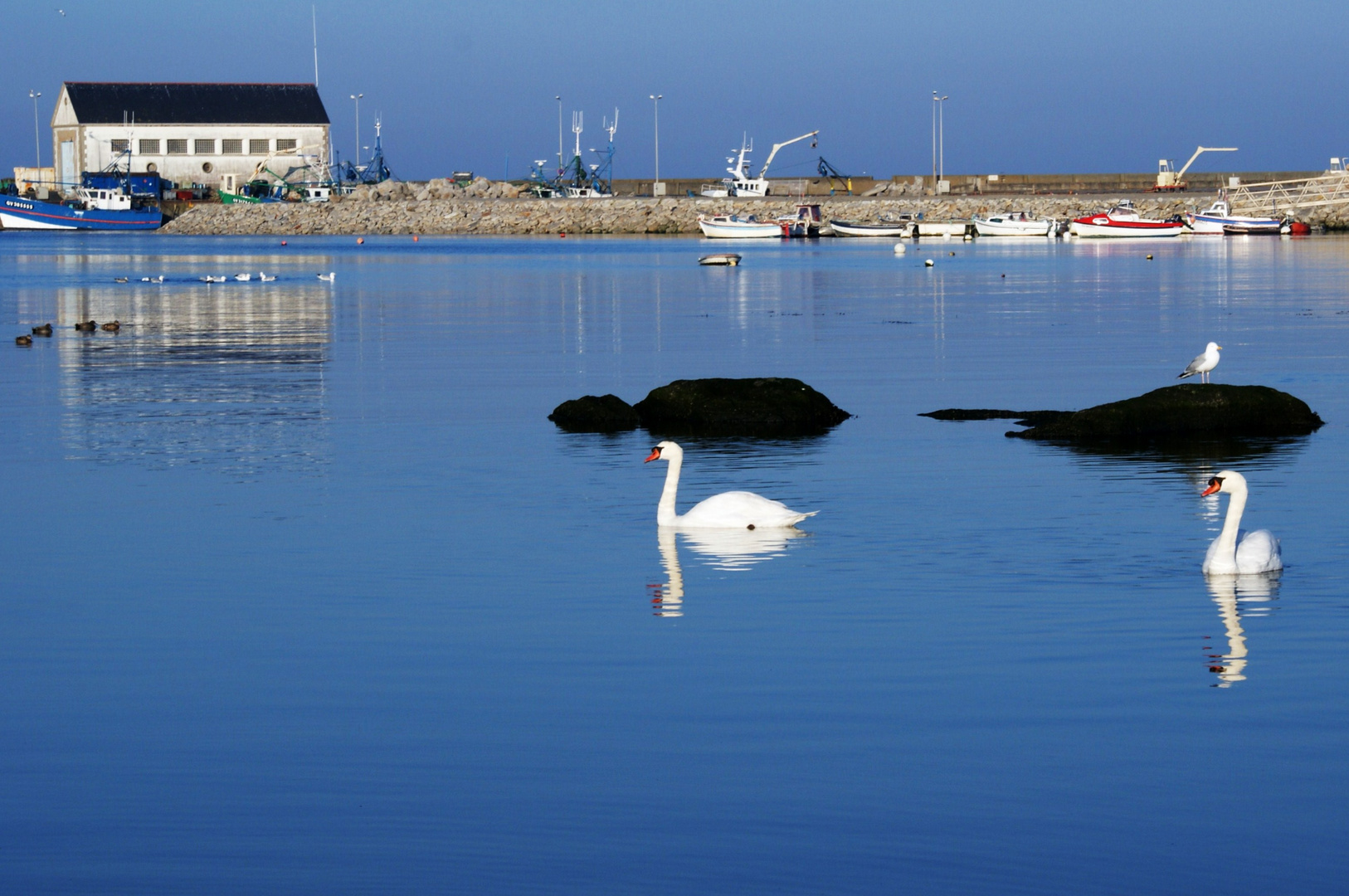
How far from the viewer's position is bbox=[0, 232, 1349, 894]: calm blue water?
7938mm

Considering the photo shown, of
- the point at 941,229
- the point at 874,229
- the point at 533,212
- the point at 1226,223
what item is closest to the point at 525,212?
the point at 533,212

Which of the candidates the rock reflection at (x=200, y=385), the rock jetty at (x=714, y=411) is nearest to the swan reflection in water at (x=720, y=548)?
the rock reflection at (x=200, y=385)

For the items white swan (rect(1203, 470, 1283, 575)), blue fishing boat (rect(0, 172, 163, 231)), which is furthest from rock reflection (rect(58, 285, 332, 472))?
blue fishing boat (rect(0, 172, 163, 231))

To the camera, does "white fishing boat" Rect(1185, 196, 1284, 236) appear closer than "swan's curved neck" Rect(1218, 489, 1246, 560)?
No

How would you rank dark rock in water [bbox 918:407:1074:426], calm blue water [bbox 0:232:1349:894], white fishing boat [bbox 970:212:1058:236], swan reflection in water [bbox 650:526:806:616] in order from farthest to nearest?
white fishing boat [bbox 970:212:1058:236] < dark rock in water [bbox 918:407:1074:426] < swan reflection in water [bbox 650:526:806:616] < calm blue water [bbox 0:232:1349:894]

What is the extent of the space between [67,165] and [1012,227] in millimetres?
94856

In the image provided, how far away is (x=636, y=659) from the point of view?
448 inches

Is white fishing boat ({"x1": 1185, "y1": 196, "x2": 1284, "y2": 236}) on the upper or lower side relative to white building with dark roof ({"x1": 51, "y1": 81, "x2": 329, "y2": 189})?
lower

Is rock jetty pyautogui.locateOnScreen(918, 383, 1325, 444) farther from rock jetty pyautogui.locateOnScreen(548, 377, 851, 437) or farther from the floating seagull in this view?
the floating seagull

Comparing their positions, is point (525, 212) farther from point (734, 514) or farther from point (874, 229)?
point (734, 514)

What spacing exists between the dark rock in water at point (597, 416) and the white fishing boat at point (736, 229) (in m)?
104

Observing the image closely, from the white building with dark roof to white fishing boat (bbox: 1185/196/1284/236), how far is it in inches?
3276

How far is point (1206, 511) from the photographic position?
1653 centimetres

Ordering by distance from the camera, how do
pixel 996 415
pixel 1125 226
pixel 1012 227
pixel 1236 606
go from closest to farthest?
1. pixel 1236 606
2. pixel 996 415
3. pixel 1125 226
4. pixel 1012 227
